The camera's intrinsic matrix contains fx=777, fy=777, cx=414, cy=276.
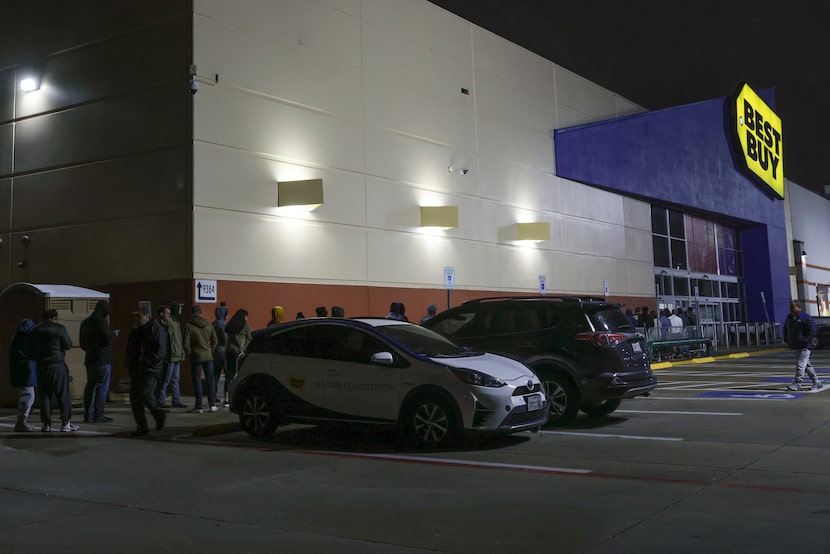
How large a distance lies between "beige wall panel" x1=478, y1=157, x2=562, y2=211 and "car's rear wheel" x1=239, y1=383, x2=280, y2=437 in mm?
15263

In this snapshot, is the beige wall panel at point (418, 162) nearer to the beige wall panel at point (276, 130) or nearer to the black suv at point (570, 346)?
the beige wall panel at point (276, 130)

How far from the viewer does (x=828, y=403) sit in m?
13.1

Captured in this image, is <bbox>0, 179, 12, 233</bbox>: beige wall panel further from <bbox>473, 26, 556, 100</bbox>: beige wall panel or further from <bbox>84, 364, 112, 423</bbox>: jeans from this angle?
<bbox>473, 26, 556, 100</bbox>: beige wall panel

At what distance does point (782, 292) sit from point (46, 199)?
1527 inches

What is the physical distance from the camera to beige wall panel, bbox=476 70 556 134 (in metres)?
25.4

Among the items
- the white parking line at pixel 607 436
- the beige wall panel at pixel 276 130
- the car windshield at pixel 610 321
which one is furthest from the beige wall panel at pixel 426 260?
the white parking line at pixel 607 436

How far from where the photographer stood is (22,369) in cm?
1162

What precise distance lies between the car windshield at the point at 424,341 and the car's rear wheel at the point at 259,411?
185cm

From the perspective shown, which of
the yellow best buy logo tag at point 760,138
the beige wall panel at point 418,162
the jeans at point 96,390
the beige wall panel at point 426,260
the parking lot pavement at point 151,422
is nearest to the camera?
the parking lot pavement at point 151,422

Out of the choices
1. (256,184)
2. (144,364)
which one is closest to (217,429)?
(144,364)

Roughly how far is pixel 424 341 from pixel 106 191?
34.8 ft

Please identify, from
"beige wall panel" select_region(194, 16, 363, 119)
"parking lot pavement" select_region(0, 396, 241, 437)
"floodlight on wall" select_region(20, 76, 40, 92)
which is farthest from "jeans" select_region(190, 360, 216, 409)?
"floodlight on wall" select_region(20, 76, 40, 92)

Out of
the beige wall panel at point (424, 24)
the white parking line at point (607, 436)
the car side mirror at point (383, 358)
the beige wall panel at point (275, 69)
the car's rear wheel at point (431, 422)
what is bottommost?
the white parking line at point (607, 436)

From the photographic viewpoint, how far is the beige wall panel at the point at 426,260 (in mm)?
20688
